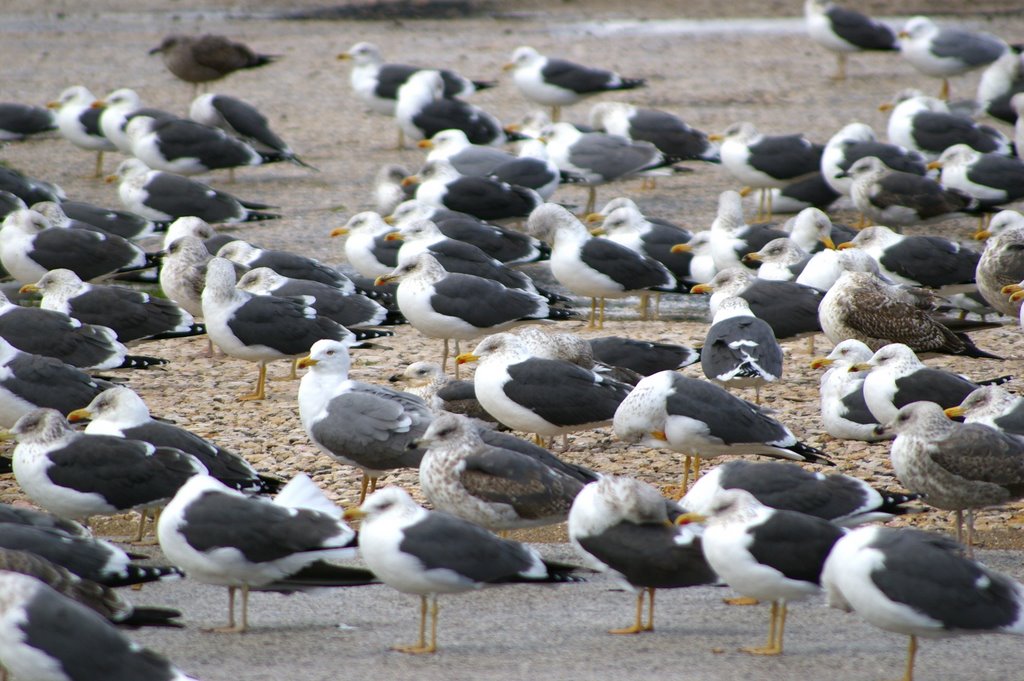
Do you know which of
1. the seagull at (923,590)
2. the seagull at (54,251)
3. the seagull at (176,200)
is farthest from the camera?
the seagull at (176,200)

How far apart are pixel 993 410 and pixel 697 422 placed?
150cm

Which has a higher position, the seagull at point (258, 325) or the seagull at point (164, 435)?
the seagull at point (164, 435)

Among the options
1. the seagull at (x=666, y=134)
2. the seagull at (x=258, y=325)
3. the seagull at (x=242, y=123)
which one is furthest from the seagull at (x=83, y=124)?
the seagull at (x=258, y=325)

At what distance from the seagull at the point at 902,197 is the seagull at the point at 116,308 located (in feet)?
20.2

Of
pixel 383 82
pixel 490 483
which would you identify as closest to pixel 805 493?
pixel 490 483

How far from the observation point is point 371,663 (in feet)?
18.2

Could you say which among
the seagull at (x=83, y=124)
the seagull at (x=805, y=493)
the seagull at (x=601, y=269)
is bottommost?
the seagull at (x=83, y=124)

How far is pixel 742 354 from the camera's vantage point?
8.41m

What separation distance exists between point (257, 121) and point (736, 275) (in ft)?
23.9

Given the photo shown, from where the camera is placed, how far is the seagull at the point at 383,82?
55.7 feet

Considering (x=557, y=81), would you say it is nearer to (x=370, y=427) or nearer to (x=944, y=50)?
(x=944, y=50)

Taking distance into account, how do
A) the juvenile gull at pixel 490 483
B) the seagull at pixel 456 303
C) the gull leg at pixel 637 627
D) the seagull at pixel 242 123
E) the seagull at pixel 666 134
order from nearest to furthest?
the gull leg at pixel 637 627
the juvenile gull at pixel 490 483
the seagull at pixel 456 303
the seagull at pixel 666 134
the seagull at pixel 242 123

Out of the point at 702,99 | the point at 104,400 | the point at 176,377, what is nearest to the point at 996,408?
the point at 104,400

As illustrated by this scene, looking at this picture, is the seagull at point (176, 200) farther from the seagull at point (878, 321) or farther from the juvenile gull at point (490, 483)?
the juvenile gull at point (490, 483)
